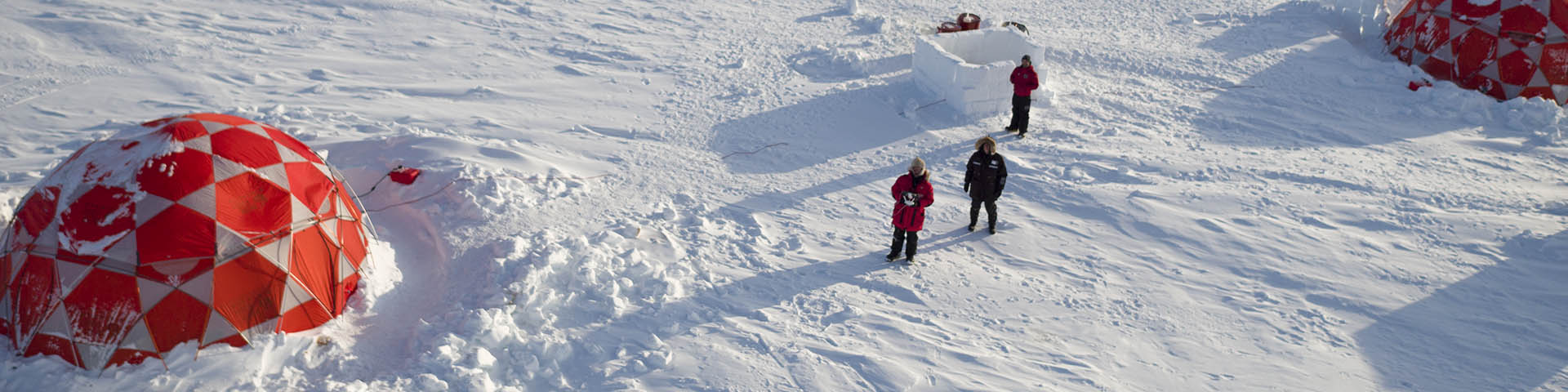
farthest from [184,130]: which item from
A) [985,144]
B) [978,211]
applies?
[978,211]

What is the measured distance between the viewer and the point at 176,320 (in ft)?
17.4

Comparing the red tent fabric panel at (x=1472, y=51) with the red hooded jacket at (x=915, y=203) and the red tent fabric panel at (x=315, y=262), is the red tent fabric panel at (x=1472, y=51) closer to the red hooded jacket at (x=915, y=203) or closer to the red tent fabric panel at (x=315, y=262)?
the red hooded jacket at (x=915, y=203)

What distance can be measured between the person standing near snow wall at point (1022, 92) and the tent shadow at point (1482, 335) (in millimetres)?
4065

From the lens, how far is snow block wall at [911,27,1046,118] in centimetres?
1008

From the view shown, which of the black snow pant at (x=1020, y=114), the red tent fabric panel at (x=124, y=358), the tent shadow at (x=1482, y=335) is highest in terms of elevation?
the black snow pant at (x=1020, y=114)

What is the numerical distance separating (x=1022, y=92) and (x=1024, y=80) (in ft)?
0.55

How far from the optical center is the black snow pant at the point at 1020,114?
9523 mm

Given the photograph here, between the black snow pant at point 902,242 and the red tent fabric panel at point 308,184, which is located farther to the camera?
the black snow pant at point 902,242

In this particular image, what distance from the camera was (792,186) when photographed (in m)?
8.48

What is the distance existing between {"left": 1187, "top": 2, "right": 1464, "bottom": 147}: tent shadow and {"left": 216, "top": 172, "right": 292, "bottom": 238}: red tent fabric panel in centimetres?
939

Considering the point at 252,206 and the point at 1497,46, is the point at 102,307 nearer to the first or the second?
the point at 252,206

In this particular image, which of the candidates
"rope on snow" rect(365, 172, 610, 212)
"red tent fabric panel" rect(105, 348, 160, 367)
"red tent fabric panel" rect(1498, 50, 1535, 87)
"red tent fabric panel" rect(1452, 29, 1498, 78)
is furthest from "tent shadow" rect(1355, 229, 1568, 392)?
"red tent fabric panel" rect(105, 348, 160, 367)

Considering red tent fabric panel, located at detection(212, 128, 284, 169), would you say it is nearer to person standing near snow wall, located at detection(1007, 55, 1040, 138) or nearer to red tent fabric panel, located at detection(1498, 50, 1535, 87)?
person standing near snow wall, located at detection(1007, 55, 1040, 138)

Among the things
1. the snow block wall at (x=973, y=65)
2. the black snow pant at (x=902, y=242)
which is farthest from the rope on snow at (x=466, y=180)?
the snow block wall at (x=973, y=65)
